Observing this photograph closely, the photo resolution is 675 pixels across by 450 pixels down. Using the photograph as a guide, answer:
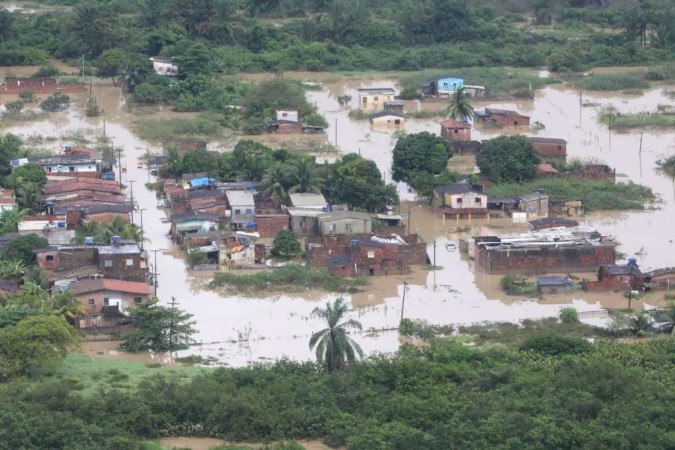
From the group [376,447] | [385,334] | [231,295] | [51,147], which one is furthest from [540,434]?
[51,147]

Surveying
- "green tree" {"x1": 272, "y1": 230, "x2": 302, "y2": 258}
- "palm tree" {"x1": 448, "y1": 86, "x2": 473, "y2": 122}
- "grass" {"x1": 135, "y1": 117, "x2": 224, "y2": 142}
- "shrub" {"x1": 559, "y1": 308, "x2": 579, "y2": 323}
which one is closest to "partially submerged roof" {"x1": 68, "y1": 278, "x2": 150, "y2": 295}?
"green tree" {"x1": 272, "y1": 230, "x2": 302, "y2": 258}

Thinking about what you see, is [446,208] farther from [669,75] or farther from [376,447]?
[669,75]

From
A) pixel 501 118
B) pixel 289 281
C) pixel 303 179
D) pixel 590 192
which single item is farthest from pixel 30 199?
pixel 501 118

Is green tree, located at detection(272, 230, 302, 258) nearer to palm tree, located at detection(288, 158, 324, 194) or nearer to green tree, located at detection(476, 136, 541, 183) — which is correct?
palm tree, located at detection(288, 158, 324, 194)

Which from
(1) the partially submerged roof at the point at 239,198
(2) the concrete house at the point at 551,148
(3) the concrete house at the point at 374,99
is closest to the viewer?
(1) the partially submerged roof at the point at 239,198

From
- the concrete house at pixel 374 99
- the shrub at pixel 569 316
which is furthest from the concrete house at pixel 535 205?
the concrete house at pixel 374 99

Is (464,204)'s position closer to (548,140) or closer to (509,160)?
(509,160)

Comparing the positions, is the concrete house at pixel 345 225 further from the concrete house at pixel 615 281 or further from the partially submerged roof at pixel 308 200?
the concrete house at pixel 615 281
